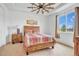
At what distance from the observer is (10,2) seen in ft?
7.32

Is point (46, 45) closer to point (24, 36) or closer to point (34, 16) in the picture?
point (24, 36)

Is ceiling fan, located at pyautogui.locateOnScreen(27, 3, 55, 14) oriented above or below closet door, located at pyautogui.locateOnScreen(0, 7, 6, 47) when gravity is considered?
above

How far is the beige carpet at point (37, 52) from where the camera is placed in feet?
7.49

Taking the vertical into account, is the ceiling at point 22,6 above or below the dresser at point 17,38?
above

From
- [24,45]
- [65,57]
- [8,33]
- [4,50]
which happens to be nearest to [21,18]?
[8,33]

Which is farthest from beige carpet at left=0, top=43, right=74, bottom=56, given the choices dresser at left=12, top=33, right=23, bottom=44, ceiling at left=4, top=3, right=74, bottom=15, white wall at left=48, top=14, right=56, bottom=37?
ceiling at left=4, top=3, right=74, bottom=15

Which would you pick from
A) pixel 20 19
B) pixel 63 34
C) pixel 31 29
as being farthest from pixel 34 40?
pixel 63 34

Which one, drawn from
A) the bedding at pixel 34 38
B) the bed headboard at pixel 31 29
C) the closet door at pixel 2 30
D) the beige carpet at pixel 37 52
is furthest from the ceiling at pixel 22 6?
the beige carpet at pixel 37 52

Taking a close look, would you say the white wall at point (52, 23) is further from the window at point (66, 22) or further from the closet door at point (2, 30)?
the closet door at point (2, 30)

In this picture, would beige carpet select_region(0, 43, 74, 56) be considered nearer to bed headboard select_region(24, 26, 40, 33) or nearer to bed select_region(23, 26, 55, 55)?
bed select_region(23, 26, 55, 55)

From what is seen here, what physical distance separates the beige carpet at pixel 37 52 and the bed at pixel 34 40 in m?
0.10

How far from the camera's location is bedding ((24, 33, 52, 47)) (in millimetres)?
2383

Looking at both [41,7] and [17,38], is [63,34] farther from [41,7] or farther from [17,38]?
[17,38]

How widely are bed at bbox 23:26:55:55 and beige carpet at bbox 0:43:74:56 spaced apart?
0.10 metres
